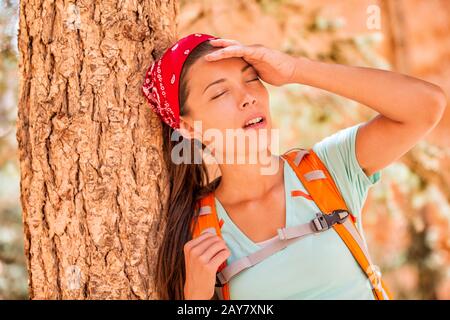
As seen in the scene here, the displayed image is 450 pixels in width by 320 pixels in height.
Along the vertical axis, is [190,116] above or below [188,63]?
below

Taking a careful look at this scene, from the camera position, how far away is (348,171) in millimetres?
2311

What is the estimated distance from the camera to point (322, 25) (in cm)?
422

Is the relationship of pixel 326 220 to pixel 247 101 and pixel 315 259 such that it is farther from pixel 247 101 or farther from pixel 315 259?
pixel 247 101

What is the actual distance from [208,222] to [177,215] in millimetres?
164

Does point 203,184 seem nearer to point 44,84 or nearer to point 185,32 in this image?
point 44,84

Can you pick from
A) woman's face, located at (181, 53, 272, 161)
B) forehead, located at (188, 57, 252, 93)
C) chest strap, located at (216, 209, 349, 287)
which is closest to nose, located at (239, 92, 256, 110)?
woman's face, located at (181, 53, 272, 161)

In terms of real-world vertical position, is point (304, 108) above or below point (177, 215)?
above

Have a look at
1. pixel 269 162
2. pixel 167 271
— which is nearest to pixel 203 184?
pixel 269 162

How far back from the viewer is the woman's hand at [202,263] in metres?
2.17

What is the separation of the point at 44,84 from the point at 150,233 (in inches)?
27.4

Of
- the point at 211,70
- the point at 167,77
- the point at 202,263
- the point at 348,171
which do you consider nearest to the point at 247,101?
the point at 211,70

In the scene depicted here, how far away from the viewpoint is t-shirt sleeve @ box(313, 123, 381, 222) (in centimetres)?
229

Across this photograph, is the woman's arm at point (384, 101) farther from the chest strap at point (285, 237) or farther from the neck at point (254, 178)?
the neck at point (254, 178)

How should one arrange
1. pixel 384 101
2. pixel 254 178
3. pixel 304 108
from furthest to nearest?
pixel 304 108, pixel 254 178, pixel 384 101
